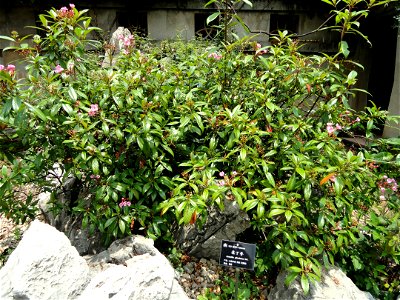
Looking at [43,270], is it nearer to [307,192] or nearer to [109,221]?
[109,221]

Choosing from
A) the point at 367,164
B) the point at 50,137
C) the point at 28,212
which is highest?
the point at 50,137

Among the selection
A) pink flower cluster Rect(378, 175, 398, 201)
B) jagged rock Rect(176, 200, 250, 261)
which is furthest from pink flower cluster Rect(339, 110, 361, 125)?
jagged rock Rect(176, 200, 250, 261)

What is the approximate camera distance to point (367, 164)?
7.32 feet

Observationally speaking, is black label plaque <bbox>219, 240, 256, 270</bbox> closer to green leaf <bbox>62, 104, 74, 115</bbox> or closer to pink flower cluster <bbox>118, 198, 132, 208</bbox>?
pink flower cluster <bbox>118, 198, 132, 208</bbox>

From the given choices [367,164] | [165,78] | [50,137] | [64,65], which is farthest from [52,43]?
[367,164]

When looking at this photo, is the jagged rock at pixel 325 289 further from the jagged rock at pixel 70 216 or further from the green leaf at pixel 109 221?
the jagged rock at pixel 70 216

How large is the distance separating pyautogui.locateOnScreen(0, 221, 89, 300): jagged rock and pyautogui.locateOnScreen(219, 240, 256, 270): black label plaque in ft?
3.00

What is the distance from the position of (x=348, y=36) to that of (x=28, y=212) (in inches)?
316

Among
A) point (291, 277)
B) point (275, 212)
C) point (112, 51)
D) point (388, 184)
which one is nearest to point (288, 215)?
point (275, 212)

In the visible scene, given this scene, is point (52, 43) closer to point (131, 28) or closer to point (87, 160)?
point (87, 160)

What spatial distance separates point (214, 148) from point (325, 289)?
4.12 feet

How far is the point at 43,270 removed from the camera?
181cm

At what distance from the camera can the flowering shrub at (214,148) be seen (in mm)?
2088

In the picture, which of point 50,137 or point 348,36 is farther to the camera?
point 348,36
